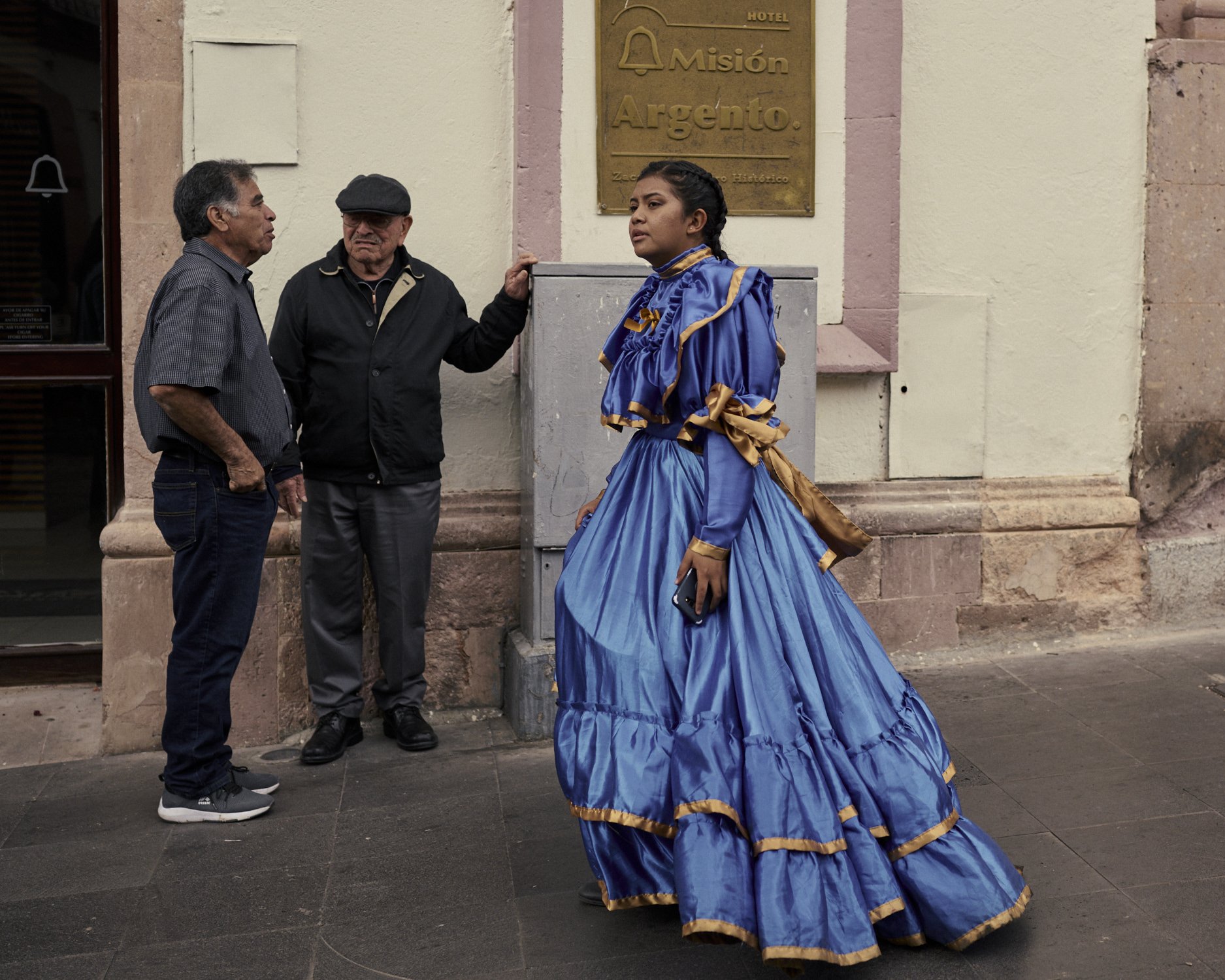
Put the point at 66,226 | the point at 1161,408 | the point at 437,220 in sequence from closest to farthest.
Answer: the point at 437,220
the point at 66,226
the point at 1161,408

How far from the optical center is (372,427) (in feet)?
15.3

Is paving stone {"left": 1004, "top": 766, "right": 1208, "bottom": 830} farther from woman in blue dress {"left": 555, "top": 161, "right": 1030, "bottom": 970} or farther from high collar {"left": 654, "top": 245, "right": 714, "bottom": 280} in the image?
high collar {"left": 654, "top": 245, "right": 714, "bottom": 280}

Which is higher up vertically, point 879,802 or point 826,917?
point 879,802

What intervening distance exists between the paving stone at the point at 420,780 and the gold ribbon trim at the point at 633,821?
1.41 m

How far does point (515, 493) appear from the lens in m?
5.24

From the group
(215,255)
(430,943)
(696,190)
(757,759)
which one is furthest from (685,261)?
(430,943)

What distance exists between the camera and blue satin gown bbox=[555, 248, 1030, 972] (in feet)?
9.45

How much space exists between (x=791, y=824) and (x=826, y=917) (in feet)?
0.68

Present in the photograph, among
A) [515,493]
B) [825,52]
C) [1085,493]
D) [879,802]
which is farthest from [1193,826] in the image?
[825,52]

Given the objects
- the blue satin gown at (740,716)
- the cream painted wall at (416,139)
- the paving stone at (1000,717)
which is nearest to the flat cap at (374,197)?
the cream painted wall at (416,139)

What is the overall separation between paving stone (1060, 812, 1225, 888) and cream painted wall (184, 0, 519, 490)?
→ 2.59 metres

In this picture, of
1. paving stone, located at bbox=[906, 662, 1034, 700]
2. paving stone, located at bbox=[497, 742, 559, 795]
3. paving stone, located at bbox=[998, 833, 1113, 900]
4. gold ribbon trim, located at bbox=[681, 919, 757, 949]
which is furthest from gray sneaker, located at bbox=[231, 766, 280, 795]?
paving stone, located at bbox=[906, 662, 1034, 700]

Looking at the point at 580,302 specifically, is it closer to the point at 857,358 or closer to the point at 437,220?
the point at 437,220

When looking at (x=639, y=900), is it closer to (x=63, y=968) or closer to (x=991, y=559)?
(x=63, y=968)
